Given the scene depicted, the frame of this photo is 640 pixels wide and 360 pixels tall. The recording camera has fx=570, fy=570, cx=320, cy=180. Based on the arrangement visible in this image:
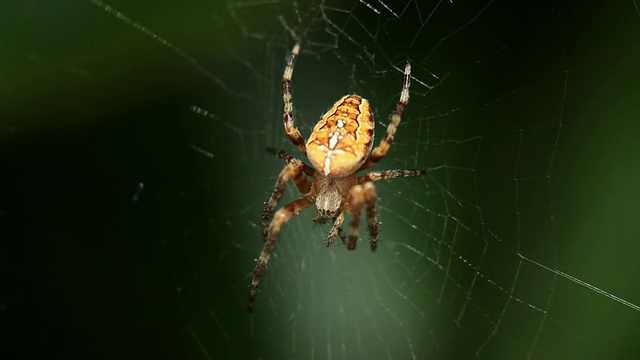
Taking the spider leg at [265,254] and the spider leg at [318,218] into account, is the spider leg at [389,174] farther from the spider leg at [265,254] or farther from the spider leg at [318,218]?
the spider leg at [265,254]

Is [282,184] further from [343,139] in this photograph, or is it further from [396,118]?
[396,118]

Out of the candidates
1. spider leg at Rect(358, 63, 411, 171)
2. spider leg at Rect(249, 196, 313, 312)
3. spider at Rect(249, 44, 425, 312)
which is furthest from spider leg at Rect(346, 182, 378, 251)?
spider leg at Rect(249, 196, 313, 312)

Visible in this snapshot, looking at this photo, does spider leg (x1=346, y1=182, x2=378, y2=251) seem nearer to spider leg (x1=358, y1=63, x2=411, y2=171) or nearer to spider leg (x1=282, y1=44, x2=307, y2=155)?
spider leg (x1=358, y1=63, x2=411, y2=171)

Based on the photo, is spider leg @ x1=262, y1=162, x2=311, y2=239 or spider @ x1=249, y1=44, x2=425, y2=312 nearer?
spider @ x1=249, y1=44, x2=425, y2=312

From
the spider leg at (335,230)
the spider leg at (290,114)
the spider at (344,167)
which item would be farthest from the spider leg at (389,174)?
the spider leg at (290,114)

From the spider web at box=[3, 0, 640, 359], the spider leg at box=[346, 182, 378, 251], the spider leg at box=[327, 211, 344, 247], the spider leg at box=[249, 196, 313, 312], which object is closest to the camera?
the spider web at box=[3, 0, 640, 359]

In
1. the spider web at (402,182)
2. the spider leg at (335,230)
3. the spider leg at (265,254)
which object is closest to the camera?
the spider web at (402,182)

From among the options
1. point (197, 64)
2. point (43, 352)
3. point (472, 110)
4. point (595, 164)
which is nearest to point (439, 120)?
point (472, 110)
